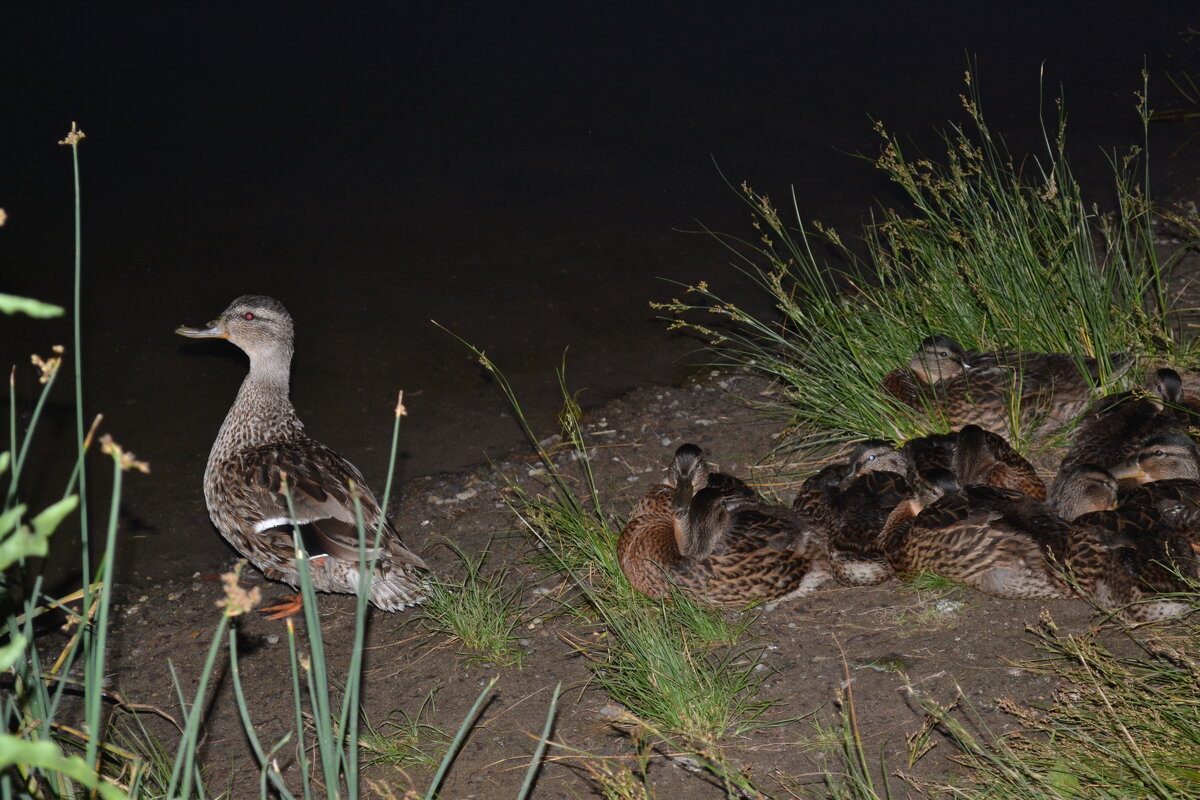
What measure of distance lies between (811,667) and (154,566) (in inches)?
128

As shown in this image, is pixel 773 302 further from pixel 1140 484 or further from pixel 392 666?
pixel 392 666

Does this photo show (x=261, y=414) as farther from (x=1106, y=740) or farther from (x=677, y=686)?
(x=1106, y=740)

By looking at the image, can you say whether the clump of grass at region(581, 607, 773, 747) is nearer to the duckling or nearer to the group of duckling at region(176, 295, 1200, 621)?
the group of duckling at region(176, 295, 1200, 621)

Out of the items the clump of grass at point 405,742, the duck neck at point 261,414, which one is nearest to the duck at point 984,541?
the clump of grass at point 405,742

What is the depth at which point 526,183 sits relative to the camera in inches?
391

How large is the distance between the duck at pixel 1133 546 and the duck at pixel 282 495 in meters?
2.57

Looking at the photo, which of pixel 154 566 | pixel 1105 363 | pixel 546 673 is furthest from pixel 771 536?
pixel 154 566

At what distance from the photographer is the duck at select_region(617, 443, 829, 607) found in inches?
177

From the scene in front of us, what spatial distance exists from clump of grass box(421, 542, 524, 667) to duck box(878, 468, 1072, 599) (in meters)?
1.55

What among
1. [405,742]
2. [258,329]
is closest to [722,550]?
[405,742]

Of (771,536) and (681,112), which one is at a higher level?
→ (681,112)

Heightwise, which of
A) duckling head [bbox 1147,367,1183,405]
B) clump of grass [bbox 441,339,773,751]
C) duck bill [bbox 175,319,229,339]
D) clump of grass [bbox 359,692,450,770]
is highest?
duck bill [bbox 175,319,229,339]

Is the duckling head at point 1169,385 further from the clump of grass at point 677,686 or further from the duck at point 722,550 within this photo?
the clump of grass at point 677,686

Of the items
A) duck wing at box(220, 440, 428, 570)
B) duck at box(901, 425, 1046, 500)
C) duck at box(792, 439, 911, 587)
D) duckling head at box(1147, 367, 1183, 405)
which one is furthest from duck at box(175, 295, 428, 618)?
duckling head at box(1147, 367, 1183, 405)
